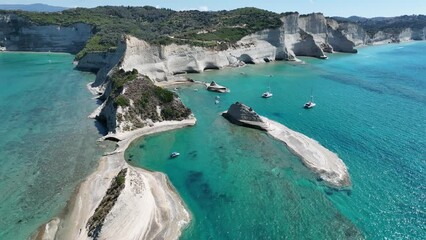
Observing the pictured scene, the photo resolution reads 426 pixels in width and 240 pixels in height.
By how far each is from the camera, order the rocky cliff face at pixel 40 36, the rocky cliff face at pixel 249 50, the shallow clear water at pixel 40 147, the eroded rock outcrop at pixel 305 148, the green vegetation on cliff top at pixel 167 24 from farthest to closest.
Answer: the rocky cliff face at pixel 40 36
the green vegetation on cliff top at pixel 167 24
the rocky cliff face at pixel 249 50
the eroded rock outcrop at pixel 305 148
the shallow clear water at pixel 40 147

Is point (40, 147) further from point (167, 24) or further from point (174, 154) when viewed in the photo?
point (167, 24)

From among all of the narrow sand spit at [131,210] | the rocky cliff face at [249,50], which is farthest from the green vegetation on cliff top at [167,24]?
the narrow sand spit at [131,210]

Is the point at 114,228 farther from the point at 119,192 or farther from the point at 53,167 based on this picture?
the point at 53,167

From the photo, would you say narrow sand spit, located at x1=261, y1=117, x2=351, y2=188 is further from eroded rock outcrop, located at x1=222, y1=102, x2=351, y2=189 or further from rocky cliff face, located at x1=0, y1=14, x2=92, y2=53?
rocky cliff face, located at x1=0, y1=14, x2=92, y2=53

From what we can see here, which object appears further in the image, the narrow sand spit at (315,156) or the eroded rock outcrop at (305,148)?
the eroded rock outcrop at (305,148)

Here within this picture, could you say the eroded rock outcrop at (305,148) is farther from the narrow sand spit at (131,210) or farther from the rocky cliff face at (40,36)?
the rocky cliff face at (40,36)

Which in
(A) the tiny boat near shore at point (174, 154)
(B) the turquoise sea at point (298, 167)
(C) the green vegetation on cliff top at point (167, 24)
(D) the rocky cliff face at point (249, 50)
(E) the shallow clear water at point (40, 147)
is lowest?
(B) the turquoise sea at point (298, 167)

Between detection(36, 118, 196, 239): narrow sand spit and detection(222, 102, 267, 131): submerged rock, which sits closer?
detection(36, 118, 196, 239): narrow sand spit

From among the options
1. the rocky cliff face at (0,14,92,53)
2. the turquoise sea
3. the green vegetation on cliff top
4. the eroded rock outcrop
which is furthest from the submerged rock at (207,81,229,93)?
the rocky cliff face at (0,14,92,53)
